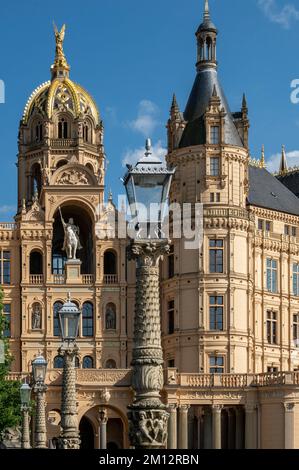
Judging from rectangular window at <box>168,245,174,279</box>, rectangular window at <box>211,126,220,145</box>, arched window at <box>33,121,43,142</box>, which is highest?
arched window at <box>33,121,43,142</box>

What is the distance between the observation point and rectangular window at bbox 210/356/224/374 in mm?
96000

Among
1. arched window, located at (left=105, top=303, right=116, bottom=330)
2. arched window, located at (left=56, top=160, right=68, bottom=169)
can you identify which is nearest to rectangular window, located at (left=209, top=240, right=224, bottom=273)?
arched window, located at (left=105, top=303, right=116, bottom=330)

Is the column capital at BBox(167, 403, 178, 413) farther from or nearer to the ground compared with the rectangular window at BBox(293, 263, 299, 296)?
nearer to the ground

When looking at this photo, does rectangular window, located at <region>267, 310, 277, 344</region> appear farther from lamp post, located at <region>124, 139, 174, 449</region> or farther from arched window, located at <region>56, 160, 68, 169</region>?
lamp post, located at <region>124, 139, 174, 449</region>

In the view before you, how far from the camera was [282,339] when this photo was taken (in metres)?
104

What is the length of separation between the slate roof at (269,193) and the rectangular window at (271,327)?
8543mm

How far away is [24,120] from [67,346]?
6441cm

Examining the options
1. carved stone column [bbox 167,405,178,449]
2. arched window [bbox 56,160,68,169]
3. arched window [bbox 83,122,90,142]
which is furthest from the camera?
arched window [bbox 83,122,90,142]

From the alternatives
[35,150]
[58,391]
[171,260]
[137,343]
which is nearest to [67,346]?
[137,343]

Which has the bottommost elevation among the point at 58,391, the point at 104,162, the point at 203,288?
the point at 58,391

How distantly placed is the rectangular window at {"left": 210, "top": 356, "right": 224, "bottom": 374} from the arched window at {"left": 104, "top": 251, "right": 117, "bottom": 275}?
12.6 meters

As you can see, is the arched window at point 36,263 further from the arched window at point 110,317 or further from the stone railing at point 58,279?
the arched window at point 110,317

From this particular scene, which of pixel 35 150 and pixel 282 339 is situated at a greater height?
pixel 35 150
